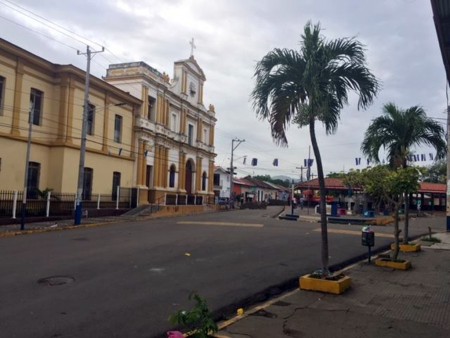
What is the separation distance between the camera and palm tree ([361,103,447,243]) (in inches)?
630

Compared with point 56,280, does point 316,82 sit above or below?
above

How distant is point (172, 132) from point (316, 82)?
3470 cm

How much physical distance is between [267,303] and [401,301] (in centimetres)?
237

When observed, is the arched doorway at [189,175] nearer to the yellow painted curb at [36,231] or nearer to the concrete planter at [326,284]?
the yellow painted curb at [36,231]

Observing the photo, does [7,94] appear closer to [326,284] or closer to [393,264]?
[393,264]

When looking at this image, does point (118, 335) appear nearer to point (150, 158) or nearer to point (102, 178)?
point (102, 178)

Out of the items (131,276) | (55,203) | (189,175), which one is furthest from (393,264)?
(189,175)

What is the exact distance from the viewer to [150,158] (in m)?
39.1

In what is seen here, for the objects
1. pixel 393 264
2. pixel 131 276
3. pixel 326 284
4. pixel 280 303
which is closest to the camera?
pixel 280 303

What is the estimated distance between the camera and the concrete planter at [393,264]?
36.8 feet

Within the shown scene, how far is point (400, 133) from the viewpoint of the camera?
638 inches

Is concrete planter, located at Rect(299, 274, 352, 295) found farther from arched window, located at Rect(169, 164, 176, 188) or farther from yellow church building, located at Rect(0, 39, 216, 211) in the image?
arched window, located at Rect(169, 164, 176, 188)

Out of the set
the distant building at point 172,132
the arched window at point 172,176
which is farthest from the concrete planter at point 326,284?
the arched window at point 172,176

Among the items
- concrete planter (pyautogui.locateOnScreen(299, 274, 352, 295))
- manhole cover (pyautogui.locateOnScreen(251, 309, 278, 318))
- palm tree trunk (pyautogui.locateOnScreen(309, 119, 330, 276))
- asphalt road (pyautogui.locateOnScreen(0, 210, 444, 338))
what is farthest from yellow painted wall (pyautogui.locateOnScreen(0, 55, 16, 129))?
manhole cover (pyautogui.locateOnScreen(251, 309, 278, 318))
